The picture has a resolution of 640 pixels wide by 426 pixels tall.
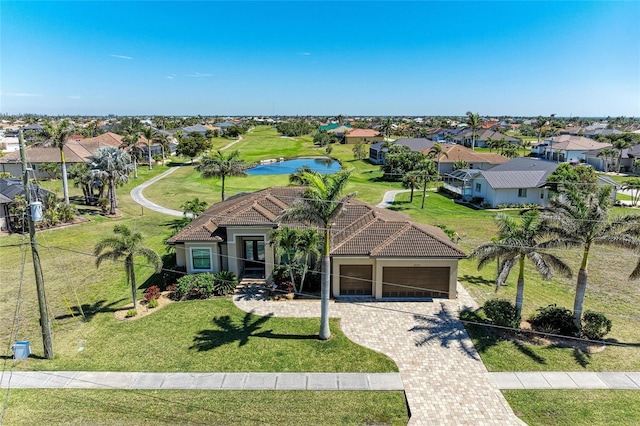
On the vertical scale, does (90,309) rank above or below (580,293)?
below

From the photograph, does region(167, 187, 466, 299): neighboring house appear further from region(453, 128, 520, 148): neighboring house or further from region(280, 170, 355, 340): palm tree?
region(453, 128, 520, 148): neighboring house

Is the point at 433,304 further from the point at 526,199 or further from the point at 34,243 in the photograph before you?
the point at 526,199

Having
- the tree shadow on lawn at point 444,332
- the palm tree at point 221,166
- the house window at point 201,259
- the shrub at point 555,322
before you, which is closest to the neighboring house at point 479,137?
the palm tree at point 221,166

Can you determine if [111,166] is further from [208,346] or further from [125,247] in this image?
[208,346]

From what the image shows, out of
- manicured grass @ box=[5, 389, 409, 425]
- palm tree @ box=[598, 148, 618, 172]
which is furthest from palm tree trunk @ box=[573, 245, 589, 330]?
palm tree @ box=[598, 148, 618, 172]

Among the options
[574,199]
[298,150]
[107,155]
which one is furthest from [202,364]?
[298,150]

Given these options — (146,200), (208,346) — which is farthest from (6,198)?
(208,346)

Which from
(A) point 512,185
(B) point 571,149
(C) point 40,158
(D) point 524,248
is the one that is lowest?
(A) point 512,185
